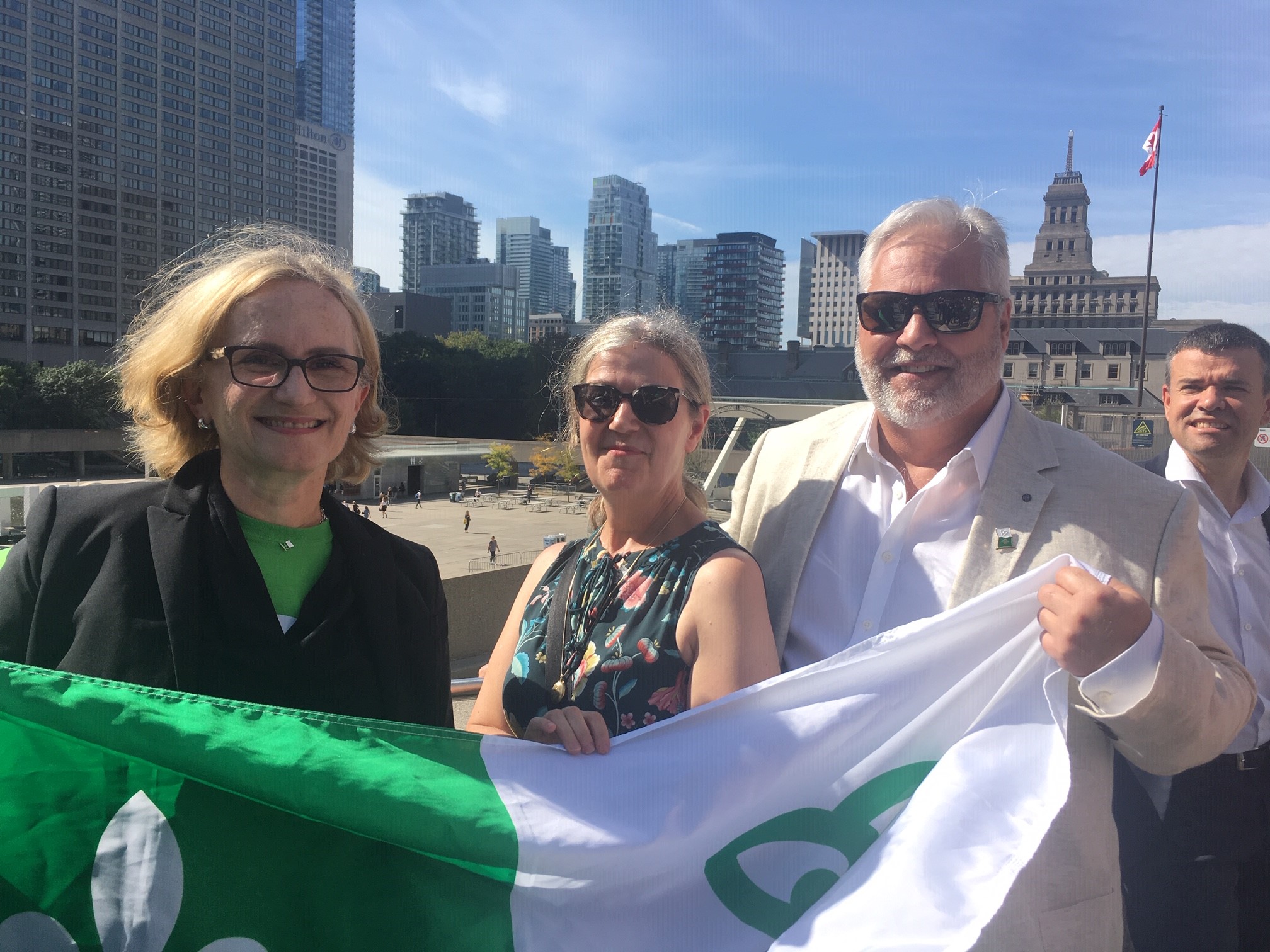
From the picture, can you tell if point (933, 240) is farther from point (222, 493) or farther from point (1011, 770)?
point (222, 493)

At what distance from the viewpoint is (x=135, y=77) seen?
9862 cm

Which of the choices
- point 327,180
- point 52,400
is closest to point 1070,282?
point 52,400

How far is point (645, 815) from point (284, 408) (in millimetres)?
1319

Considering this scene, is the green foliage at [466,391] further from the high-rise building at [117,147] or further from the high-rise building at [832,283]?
the high-rise building at [832,283]

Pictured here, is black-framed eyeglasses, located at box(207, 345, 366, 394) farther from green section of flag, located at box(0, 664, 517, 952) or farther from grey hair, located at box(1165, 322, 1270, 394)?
grey hair, located at box(1165, 322, 1270, 394)

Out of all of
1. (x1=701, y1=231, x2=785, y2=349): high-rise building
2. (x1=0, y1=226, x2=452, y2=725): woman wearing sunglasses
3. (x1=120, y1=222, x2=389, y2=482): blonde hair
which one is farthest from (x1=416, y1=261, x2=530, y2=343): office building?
(x1=0, y1=226, x2=452, y2=725): woman wearing sunglasses

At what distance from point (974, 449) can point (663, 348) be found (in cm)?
91

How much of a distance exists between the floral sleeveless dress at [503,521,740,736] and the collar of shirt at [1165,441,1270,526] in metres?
2.33

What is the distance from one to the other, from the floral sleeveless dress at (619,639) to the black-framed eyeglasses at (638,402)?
34 cm

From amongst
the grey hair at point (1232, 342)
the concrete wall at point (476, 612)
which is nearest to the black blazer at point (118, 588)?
the grey hair at point (1232, 342)

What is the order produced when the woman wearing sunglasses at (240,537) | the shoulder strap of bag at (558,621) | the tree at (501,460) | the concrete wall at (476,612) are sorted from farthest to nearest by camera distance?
the tree at (501,460) → the concrete wall at (476,612) → the shoulder strap of bag at (558,621) → the woman wearing sunglasses at (240,537)

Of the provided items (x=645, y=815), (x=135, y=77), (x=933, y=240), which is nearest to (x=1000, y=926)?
(x=645, y=815)

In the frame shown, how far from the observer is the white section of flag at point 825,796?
1891mm

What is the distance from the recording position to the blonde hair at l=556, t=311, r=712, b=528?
2.65 meters
